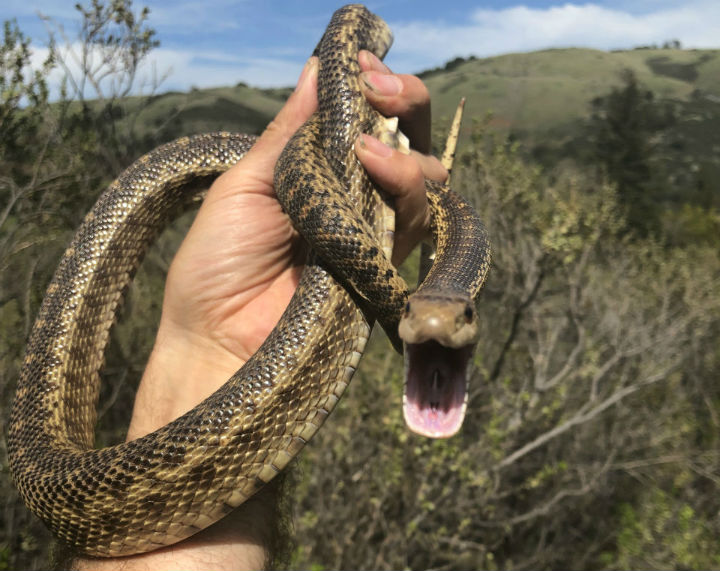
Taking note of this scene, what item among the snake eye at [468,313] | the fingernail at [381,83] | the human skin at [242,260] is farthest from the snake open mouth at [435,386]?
the fingernail at [381,83]

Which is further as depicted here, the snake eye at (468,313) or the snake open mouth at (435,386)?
the snake eye at (468,313)

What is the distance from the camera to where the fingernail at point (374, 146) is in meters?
3.66

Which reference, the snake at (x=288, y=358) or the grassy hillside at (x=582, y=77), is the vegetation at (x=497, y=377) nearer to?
the snake at (x=288, y=358)

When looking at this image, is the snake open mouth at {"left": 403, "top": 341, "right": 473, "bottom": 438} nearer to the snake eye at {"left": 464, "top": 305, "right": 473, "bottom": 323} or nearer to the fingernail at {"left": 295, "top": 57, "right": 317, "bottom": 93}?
the snake eye at {"left": 464, "top": 305, "right": 473, "bottom": 323}

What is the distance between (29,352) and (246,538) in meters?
2.08

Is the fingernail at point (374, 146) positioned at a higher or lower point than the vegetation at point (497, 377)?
higher

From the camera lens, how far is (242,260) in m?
4.52

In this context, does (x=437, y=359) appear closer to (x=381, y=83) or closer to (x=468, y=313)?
(x=468, y=313)

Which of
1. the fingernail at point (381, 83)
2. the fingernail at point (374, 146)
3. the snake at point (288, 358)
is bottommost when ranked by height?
the snake at point (288, 358)

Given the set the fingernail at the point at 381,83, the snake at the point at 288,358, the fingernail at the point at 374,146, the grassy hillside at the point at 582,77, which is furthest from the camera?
the grassy hillside at the point at 582,77

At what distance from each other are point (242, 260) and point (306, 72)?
149 cm

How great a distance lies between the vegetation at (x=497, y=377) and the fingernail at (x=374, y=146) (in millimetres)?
3092

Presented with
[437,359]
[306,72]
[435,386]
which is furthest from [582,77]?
[435,386]

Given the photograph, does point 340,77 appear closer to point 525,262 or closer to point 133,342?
point 133,342
